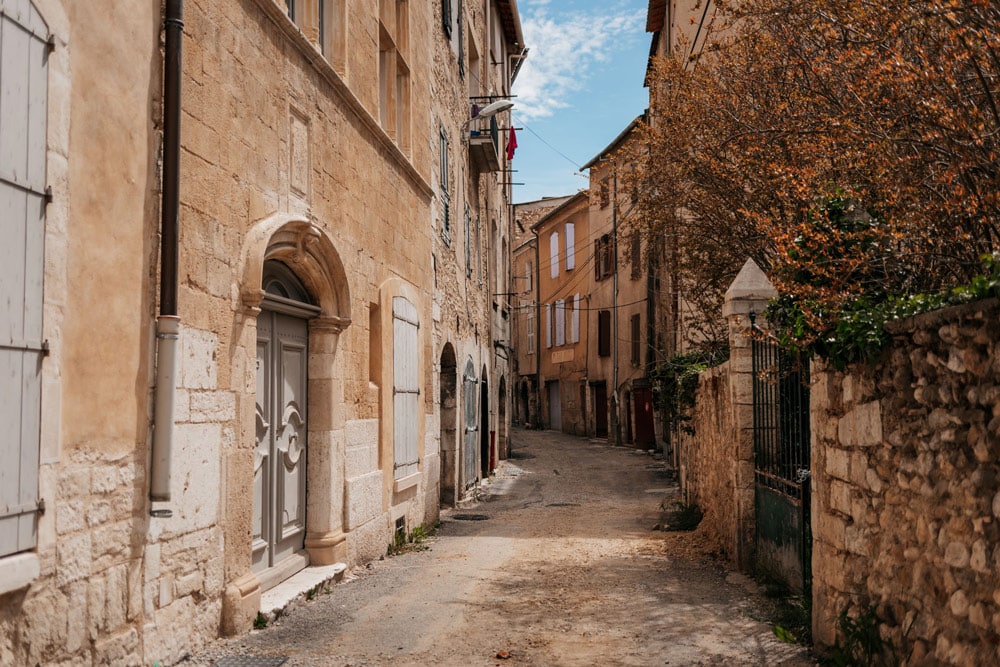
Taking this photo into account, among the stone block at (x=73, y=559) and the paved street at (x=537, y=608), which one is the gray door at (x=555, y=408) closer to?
the paved street at (x=537, y=608)

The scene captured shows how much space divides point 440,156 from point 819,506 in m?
7.97

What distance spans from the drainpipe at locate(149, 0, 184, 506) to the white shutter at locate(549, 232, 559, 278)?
2787 cm

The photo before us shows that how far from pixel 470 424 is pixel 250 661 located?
9532mm

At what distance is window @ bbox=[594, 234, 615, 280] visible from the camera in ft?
86.9

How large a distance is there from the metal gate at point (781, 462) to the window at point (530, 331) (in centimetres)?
2845

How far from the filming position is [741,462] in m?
7.31

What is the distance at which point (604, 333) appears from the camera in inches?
1094

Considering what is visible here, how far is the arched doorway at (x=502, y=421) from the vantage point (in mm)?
20766

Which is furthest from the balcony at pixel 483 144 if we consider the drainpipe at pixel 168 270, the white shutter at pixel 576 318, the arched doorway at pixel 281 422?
the white shutter at pixel 576 318

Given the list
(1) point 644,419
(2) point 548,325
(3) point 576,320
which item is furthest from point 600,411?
(2) point 548,325

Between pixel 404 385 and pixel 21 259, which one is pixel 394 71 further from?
pixel 21 259

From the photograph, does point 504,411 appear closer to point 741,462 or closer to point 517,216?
point 741,462

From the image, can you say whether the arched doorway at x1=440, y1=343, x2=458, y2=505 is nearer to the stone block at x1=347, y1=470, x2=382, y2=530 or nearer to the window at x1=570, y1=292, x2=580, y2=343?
the stone block at x1=347, y1=470, x2=382, y2=530

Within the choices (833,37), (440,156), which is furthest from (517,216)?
(833,37)
